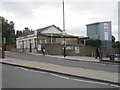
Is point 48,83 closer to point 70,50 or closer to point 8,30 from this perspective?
point 70,50

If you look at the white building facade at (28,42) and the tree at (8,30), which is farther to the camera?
the tree at (8,30)

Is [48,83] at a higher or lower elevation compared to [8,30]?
lower

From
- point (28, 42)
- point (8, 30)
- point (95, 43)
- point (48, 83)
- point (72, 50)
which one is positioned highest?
point (8, 30)

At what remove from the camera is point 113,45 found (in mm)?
54250

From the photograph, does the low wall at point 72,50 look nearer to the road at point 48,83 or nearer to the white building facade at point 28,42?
the white building facade at point 28,42

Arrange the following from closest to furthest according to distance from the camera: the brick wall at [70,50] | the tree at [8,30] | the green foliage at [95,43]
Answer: the green foliage at [95,43]
the brick wall at [70,50]
the tree at [8,30]

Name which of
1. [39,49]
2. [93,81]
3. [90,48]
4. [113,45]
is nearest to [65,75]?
[93,81]

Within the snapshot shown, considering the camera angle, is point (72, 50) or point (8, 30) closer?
point (72, 50)

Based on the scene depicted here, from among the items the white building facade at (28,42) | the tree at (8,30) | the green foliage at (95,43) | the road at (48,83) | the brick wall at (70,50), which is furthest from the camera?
the tree at (8,30)

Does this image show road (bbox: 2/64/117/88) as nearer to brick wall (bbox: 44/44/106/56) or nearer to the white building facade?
brick wall (bbox: 44/44/106/56)

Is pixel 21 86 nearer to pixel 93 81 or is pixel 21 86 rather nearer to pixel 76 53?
pixel 93 81

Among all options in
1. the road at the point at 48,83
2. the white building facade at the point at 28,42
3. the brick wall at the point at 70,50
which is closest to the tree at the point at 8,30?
the white building facade at the point at 28,42

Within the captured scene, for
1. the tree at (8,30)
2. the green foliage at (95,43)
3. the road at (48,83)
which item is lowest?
the road at (48,83)

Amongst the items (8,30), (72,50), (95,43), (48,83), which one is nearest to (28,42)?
(72,50)
